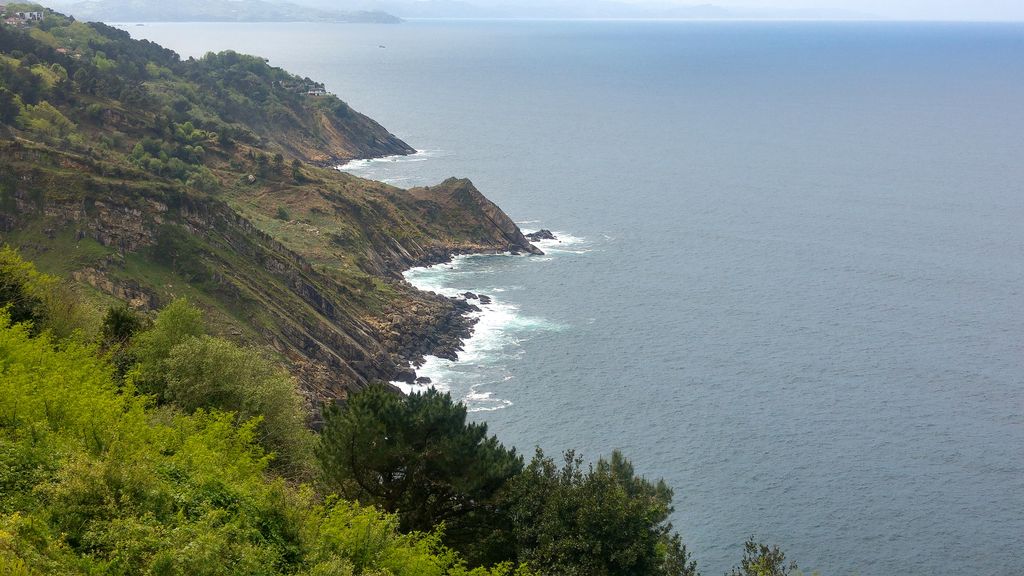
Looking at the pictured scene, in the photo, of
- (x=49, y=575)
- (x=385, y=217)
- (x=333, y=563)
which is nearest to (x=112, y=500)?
(x=49, y=575)

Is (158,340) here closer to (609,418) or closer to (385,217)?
(609,418)

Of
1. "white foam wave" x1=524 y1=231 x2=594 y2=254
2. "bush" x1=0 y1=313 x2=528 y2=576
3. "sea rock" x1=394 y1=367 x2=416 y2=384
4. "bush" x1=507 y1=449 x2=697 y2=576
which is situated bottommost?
"sea rock" x1=394 y1=367 x2=416 y2=384

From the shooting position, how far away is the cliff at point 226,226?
309ft

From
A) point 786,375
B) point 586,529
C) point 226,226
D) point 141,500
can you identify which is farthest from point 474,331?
point 141,500

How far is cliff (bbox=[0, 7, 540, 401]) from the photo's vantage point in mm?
94312

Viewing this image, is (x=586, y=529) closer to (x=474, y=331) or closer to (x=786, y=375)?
(x=786, y=375)

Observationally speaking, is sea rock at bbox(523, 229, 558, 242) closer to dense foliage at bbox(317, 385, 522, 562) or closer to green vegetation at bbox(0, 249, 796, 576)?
green vegetation at bbox(0, 249, 796, 576)

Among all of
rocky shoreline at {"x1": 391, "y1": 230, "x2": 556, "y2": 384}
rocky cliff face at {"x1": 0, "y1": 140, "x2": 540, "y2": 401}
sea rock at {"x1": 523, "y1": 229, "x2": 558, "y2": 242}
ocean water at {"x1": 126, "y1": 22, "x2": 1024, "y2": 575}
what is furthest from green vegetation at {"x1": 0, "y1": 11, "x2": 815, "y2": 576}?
sea rock at {"x1": 523, "y1": 229, "x2": 558, "y2": 242}

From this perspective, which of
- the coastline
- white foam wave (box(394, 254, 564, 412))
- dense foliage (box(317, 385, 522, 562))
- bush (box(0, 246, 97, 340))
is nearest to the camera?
dense foliage (box(317, 385, 522, 562))

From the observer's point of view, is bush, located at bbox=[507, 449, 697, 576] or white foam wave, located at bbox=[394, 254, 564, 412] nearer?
bush, located at bbox=[507, 449, 697, 576]

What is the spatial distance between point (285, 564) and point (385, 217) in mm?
124878

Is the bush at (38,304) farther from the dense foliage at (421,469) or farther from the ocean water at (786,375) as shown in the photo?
the ocean water at (786,375)

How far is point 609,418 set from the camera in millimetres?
95438

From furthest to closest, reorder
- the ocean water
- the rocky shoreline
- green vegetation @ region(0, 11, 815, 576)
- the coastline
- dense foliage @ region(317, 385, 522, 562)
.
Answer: the rocky shoreline < the coastline < the ocean water < dense foliage @ region(317, 385, 522, 562) < green vegetation @ region(0, 11, 815, 576)
